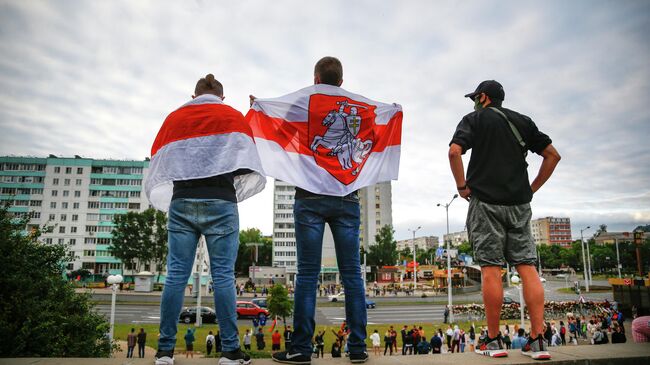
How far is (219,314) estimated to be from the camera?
10.4ft

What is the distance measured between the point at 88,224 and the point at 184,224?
8592 centimetres

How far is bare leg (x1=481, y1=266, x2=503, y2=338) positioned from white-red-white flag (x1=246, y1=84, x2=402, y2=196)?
1421mm

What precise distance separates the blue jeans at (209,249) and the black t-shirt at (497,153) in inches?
86.0

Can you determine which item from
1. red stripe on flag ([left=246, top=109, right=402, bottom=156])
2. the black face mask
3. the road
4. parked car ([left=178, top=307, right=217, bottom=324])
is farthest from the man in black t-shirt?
parked car ([left=178, top=307, right=217, bottom=324])

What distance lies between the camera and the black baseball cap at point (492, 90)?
12.5ft

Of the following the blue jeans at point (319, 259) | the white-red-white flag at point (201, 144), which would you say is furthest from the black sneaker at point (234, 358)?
the white-red-white flag at point (201, 144)

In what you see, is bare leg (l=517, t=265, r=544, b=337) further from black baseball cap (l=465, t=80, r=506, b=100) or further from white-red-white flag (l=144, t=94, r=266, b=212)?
white-red-white flag (l=144, t=94, r=266, b=212)

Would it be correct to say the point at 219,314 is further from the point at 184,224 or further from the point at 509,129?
the point at 509,129

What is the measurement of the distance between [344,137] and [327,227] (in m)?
67.1

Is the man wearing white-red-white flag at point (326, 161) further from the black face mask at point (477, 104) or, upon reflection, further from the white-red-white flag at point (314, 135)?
the black face mask at point (477, 104)

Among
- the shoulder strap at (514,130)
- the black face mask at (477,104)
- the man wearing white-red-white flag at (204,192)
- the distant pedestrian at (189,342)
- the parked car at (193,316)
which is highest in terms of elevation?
the black face mask at (477,104)

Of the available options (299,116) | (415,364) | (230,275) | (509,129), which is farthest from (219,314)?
(509,129)

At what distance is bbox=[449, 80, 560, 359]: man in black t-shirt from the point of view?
3.36 m

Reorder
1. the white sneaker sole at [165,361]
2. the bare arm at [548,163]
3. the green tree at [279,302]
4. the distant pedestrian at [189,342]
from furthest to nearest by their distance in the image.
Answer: the green tree at [279,302] → the distant pedestrian at [189,342] → the bare arm at [548,163] → the white sneaker sole at [165,361]
